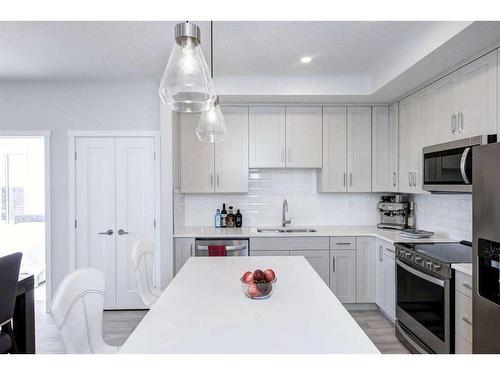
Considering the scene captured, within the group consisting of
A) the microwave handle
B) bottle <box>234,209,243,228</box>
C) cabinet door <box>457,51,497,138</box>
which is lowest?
bottle <box>234,209,243,228</box>

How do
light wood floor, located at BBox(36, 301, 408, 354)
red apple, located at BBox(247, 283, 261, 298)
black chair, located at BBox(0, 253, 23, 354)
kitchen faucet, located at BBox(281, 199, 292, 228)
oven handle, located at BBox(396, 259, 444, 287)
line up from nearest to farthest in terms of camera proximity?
1. red apple, located at BBox(247, 283, 261, 298)
2. black chair, located at BBox(0, 253, 23, 354)
3. oven handle, located at BBox(396, 259, 444, 287)
4. light wood floor, located at BBox(36, 301, 408, 354)
5. kitchen faucet, located at BBox(281, 199, 292, 228)

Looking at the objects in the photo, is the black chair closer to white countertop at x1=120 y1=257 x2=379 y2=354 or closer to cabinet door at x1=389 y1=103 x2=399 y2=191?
white countertop at x1=120 y1=257 x2=379 y2=354

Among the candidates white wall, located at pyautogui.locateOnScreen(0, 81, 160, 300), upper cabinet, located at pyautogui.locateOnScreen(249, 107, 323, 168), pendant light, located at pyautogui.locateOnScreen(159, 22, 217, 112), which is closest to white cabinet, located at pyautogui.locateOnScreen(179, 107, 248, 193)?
upper cabinet, located at pyautogui.locateOnScreen(249, 107, 323, 168)

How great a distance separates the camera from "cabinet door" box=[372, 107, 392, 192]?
12.5ft

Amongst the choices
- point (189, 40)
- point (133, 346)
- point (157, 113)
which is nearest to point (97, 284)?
point (133, 346)

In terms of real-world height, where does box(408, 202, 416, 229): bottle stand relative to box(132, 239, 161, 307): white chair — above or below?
above

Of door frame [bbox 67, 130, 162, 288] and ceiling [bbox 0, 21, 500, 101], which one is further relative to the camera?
door frame [bbox 67, 130, 162, 288]

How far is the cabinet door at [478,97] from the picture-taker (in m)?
2.16

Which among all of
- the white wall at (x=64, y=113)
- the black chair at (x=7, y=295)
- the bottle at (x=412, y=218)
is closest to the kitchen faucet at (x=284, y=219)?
the bottle at (x=412, y=218)

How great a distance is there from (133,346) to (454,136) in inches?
103

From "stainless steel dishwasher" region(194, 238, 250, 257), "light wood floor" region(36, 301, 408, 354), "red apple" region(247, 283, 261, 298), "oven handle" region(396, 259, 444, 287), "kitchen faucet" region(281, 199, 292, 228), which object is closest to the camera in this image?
"red apple" region(247, 283, 261, 298)

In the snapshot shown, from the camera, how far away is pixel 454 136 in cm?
261

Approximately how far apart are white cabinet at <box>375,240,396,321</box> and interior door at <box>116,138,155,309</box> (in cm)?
235

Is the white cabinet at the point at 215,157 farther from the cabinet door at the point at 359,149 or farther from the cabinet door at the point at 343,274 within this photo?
the cabinet door at the point at 343,274
